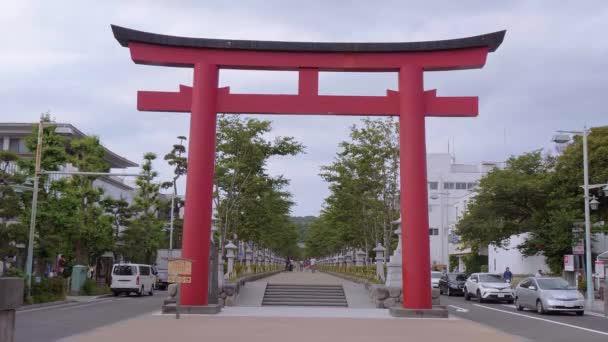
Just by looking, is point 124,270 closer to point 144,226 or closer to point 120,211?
point 120,211

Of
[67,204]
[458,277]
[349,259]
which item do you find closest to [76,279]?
[67,204]

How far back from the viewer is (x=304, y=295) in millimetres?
26312

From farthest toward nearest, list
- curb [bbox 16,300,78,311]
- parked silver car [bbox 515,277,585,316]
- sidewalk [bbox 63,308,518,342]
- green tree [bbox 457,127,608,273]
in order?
green tree [bbox 457,127,608,273] < curb [bbox 16,300,78,311] < parked silver car [bbox 515,277,585,316] < sidewalk [bbox 63,308,518,342]

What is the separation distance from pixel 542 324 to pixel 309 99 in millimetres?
10430

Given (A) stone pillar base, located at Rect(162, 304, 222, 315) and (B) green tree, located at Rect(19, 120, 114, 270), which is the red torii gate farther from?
(B) green tree, located at Rect(19, 120, 114, 270)

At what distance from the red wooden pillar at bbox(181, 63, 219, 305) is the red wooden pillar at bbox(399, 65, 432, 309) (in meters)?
6.30

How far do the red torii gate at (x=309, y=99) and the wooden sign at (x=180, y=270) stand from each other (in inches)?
41.9

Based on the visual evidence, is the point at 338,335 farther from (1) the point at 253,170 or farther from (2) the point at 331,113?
(1) the point at 253,170

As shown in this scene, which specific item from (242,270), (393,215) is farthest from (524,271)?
(242,270)

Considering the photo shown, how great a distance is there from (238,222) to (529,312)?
68.0 ft

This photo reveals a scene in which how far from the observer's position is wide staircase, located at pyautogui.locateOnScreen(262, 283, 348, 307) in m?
25.2

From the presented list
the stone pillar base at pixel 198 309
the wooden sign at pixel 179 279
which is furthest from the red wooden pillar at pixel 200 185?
the wooden sign at pixel 179 279

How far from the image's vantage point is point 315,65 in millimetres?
20469

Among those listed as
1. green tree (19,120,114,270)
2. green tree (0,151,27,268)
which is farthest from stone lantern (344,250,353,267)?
green tree (0,151,27,268)
